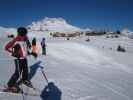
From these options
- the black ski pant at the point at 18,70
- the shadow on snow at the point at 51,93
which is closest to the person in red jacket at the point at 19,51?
the black ski pant at the point at 18,70

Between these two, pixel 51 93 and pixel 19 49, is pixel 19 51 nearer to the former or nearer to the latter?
pixel 19 49

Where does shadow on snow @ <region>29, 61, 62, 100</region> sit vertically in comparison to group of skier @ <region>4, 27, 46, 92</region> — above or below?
below

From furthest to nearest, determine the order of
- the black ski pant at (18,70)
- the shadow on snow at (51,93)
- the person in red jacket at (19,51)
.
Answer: the shadow on snow at (51,93) < the black ski pant at (18,70) < the person in red jacket at (19,51)

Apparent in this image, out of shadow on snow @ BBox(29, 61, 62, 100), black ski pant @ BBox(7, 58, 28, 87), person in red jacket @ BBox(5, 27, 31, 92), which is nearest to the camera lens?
person in red jacket @ BBox(5, 27, 31, 92)

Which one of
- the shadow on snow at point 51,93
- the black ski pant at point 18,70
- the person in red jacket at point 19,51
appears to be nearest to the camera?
the person in red jacket at point 19,51

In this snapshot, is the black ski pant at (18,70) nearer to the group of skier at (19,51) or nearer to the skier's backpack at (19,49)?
the group of skier at (19,51)

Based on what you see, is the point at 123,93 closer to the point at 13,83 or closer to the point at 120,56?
the point at 13,83

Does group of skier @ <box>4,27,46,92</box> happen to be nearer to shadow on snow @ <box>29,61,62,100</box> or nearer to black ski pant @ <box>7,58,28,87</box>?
black ski pant @ <box>7,58,28,87</box>

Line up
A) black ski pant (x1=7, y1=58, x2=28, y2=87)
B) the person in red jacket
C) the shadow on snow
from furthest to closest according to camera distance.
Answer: the shadow on snow, black ski pant (x1=7, y1=58, x2=28, y2=87), the person in red jacket

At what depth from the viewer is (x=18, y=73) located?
771 centimetres

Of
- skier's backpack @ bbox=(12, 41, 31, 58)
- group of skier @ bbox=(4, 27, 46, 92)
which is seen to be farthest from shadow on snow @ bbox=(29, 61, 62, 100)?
skier's backpack @ bbox=(12, 41, 31, 58)

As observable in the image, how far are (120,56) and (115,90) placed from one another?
17519 mm

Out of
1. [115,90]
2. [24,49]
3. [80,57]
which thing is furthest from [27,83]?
[80,57]

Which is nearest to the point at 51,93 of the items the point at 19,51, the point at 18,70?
the point at 18,70
